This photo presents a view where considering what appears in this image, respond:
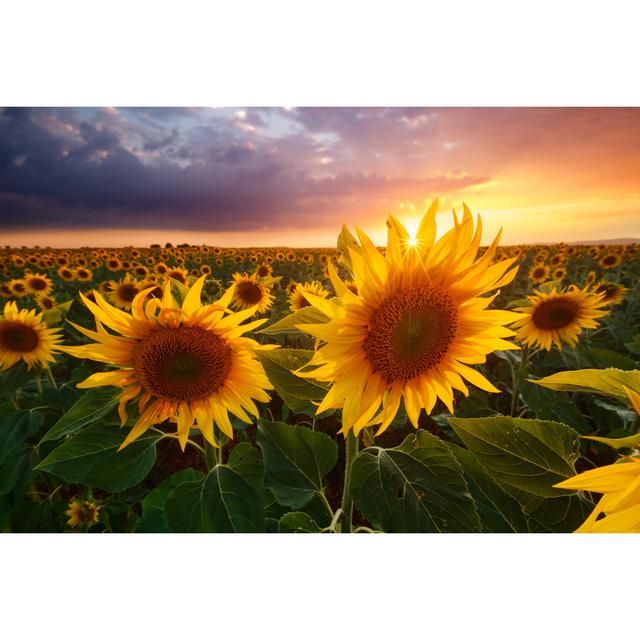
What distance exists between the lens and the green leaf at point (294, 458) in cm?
113

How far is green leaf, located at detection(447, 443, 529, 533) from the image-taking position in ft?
2.96

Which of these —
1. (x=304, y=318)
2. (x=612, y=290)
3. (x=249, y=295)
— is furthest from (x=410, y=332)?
(x=612, y=290)

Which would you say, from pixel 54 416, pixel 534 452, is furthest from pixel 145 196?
pixel 534 452

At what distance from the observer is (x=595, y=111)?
1389 millimetres

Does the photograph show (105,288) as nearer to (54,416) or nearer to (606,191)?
(54,416)

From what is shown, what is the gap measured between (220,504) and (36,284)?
2.36m

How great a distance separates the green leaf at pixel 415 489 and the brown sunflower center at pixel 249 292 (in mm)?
1458

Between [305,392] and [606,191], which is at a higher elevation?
[606,191]

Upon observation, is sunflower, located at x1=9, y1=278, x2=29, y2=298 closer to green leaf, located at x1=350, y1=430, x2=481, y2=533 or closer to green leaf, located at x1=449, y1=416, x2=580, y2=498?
green leaf, located at x1=350, y1=430, x2=481, y2=533

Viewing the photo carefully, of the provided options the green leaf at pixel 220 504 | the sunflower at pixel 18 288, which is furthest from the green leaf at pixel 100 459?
the sunflower at pixel 18 288

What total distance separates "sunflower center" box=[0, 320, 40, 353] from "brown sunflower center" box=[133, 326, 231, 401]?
1010 millimetres

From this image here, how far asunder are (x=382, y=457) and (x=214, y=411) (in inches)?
20.0

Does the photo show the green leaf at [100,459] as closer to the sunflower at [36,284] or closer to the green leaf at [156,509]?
the green leaf at [156,509]
